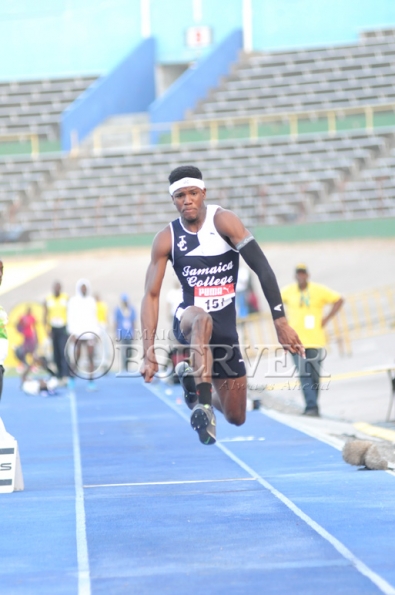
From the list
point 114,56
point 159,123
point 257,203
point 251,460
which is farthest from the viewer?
point 114,56

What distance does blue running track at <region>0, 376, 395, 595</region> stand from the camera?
16.8 feet

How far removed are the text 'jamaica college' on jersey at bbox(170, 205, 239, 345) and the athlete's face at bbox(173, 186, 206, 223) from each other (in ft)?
0.53

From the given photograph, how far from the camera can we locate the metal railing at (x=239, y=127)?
3303 centimetres

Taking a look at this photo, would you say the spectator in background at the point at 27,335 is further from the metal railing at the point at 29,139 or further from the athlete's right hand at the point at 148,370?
the metal railing at the point at 29,139

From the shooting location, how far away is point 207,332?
7.05 metres

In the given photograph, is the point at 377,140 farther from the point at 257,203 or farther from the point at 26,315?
the point at 26,315

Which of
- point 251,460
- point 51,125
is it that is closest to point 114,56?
point 51,125

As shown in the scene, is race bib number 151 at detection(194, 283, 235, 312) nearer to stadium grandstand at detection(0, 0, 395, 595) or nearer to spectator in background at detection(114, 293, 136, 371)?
stadium grandstand at detection(0, 0, 395, 595)

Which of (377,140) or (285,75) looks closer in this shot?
(377,140)

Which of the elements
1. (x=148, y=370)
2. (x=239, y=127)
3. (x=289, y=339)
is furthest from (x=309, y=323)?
(x=239, y=127)

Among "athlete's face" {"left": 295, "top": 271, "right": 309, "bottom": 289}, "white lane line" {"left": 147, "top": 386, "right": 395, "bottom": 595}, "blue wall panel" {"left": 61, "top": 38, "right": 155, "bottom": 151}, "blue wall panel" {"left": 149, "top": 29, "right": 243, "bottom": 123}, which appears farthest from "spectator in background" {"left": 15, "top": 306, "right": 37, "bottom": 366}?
"blue wall panel" {"left": 149, "top": 29, "right": 243, "bottom": 123}

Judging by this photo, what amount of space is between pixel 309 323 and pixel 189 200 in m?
6.65

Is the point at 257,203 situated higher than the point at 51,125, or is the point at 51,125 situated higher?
the point at 51,125

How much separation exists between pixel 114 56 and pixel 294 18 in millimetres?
6409
